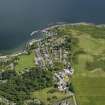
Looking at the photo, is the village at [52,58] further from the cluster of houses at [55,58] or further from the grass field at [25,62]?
the grass field at [25,62]

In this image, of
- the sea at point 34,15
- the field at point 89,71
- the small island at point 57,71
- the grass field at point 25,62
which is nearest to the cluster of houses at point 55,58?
the small island at point 57,71

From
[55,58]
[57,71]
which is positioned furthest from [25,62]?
[57,71]

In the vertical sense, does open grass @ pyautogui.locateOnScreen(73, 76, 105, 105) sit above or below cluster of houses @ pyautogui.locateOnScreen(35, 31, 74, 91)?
below

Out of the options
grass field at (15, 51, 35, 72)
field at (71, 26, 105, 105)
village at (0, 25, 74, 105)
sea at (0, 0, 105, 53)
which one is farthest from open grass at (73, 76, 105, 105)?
sea at (0, 0, 105, 53)

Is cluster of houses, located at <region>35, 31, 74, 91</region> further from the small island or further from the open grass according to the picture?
the open grass

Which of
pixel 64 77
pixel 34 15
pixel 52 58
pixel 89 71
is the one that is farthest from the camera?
pixel 34 15

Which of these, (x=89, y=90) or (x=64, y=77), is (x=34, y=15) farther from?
(x=89, y=90)
